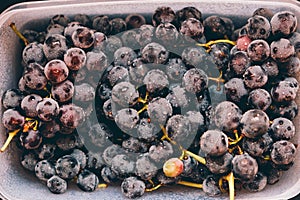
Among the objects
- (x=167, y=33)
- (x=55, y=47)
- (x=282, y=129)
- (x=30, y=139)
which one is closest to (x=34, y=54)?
(x=55, y=47)

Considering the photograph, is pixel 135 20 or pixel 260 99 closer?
pixel 260 99

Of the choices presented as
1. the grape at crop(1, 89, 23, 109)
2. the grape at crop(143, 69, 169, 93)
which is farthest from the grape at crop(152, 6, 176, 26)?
the grape at crop(1, 89, 23, 109)

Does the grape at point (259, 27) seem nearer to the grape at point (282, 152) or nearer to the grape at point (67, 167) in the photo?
the grape at point (282, 152)

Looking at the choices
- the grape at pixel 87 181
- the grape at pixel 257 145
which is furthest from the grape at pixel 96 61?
the grape at pixel 257 145

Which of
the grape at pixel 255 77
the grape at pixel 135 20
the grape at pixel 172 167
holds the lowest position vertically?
the grape at pixel 172 167

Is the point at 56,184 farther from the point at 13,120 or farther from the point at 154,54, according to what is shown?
the point at 154,54

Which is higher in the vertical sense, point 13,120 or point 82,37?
point 82,37

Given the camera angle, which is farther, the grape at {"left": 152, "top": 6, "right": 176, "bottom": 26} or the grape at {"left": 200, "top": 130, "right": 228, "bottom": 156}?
the grape at {"left": 152, "top": 6, "right": 176, "bottom": 26}

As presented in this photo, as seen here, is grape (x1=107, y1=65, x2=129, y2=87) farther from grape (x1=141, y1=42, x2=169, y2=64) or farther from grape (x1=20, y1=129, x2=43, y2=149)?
grape (x1=20, y1=129, x2=43, y2=149)

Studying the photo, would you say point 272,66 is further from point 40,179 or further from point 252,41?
point 40,179
